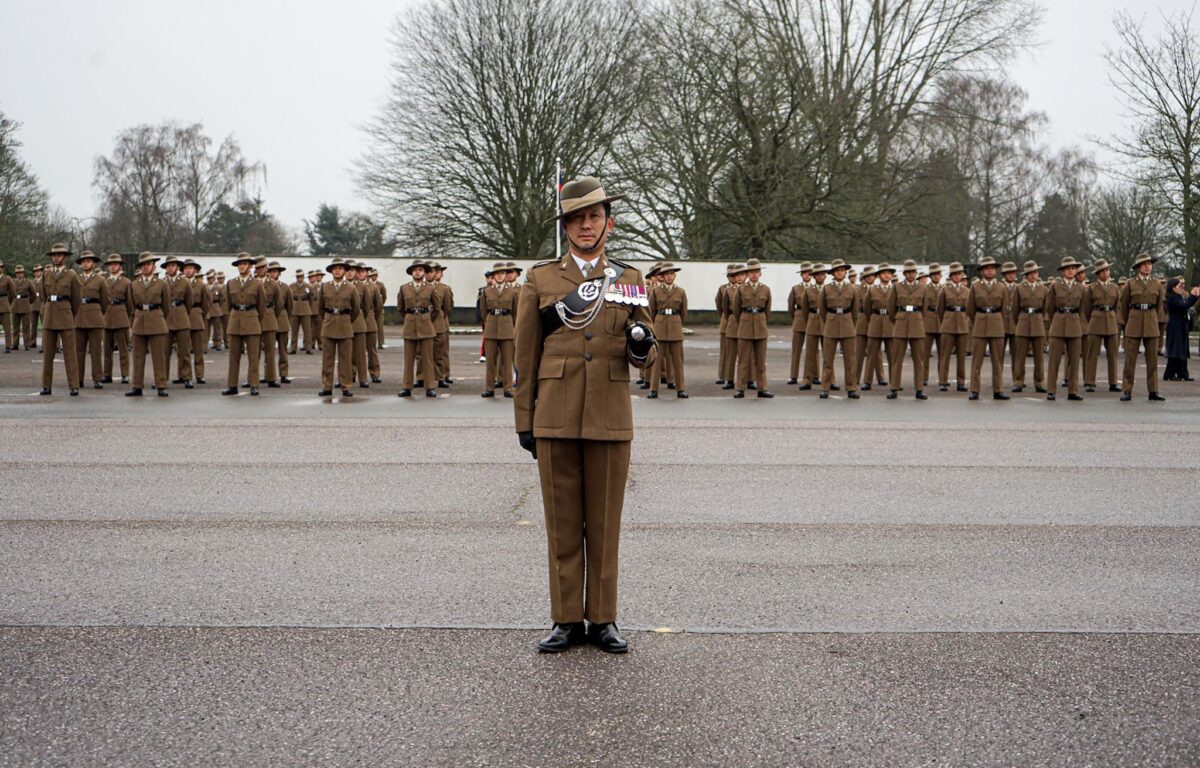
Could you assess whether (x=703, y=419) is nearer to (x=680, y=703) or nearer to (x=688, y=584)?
(x=688, y=584)

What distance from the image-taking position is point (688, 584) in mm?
6270

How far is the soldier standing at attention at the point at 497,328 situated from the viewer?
1798 centimetres

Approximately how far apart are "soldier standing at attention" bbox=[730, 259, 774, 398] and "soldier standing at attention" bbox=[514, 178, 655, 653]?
1284cm

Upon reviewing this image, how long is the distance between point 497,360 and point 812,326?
17.0 ft

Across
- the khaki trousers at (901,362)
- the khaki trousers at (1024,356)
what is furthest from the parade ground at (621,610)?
the khaki trousers at (1024,356)

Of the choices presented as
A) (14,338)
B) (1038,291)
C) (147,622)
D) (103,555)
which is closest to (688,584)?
(147,622)

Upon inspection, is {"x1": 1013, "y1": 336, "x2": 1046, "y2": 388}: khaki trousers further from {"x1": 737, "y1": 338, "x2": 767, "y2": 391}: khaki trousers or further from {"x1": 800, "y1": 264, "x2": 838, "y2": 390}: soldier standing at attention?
{"x1": 737, "y1": 338, "x2": 767, "y2": 391}: khaki trousers

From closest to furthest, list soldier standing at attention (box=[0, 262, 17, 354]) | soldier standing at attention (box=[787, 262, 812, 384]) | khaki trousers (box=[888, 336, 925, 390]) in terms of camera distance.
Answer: khaki trousers (box=[888, 336, 925, 390]) → soldier standing at attention (box=[787, 262, 812, 384]) → soldier standing at attention (box=[0, 262, 17, 354])

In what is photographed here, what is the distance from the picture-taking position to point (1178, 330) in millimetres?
21625

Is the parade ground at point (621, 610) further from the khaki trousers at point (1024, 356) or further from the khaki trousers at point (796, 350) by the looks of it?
the khaki trousers at point (796, 350)

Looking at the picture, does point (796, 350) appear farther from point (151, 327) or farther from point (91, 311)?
point (91, 311)

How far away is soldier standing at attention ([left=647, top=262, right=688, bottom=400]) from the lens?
18328 millimetres

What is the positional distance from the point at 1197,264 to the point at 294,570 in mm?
37616

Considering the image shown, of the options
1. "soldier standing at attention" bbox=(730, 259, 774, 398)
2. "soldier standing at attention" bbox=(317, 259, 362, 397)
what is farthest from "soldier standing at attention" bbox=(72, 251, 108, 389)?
"soldier standing at attention" bbox=(730, 259, 774, 398)
